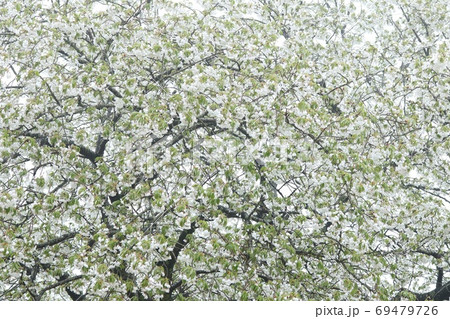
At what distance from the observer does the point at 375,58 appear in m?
10.4

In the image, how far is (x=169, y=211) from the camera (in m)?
6.57

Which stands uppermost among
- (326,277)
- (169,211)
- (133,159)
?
(133,159)

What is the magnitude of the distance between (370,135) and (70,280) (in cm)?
467

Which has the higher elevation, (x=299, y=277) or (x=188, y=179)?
(x=188, y=179)

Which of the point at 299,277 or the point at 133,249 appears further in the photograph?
the point at 299,277

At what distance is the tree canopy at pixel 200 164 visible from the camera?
6.42 m

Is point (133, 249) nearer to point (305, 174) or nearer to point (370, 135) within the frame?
point (305, 174)

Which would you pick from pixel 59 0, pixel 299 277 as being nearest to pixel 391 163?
pixel 299 277

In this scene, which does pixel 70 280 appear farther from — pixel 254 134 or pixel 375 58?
pixel 375 58

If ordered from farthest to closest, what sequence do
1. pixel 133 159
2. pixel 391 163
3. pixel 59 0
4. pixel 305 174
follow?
pixel 59 0
pixel 391 163
pixel 305 174
pixel 133 159

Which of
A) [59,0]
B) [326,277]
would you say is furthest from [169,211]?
[59,0]

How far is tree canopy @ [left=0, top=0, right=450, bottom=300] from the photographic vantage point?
642 cm

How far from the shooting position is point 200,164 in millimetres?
6836

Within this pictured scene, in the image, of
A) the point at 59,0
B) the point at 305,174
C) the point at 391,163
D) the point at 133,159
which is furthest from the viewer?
→ the point at 59,0
